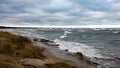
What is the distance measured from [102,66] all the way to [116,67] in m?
0.74

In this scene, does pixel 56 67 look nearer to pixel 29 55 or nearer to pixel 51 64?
A: pixel 51 64

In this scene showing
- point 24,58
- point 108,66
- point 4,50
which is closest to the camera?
point 24,58

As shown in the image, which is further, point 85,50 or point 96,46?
point 96,46

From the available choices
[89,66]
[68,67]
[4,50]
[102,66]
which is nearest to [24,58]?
[4,50]

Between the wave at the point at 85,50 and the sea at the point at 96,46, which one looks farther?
the wave at the point at 85,50

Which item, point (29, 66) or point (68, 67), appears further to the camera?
point (68, 67)

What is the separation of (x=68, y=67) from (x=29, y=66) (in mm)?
1628

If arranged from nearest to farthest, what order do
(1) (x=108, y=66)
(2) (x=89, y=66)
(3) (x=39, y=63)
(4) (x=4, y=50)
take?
(3) (x=39, y=63) < (4) (x=4, y=50) < (2) (x=89, y=66) < (1) (x=108, y=66)

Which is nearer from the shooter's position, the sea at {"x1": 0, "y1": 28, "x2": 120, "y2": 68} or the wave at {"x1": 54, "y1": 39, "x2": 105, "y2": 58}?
the sea at {"x1": 0, "y1": 28, "x2": 120, "y2": 68}

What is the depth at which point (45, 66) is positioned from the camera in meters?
8.39

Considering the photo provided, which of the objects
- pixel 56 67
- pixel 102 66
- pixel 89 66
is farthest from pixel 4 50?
pixel 102 66

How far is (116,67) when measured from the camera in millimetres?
12000

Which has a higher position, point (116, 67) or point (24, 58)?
point (24, 58)

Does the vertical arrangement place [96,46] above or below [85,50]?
below
